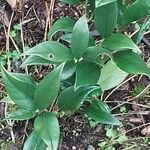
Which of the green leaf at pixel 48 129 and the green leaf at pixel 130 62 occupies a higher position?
the green leaf at pixel 130 62

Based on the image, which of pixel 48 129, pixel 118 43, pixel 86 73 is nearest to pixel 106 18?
pixel 118 43

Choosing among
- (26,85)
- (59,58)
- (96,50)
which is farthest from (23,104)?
(96,50)

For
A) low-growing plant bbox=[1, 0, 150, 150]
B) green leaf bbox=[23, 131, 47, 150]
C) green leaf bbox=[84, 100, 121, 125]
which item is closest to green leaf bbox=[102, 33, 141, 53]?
low-growing plant bbox=[1, 0, 150, 150]

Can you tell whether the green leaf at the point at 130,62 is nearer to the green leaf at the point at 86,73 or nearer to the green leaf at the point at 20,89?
the green leaf at the point at 86,73

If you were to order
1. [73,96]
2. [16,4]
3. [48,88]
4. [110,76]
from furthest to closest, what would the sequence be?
1. [16,4]
2. [110,76]
3. [73,96]
4. [48,88]

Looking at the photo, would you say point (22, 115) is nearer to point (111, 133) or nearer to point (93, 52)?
point (93, 52)

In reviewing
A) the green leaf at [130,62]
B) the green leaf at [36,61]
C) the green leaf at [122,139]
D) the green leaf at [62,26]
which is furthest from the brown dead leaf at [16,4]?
the green leaf at [122,139]
